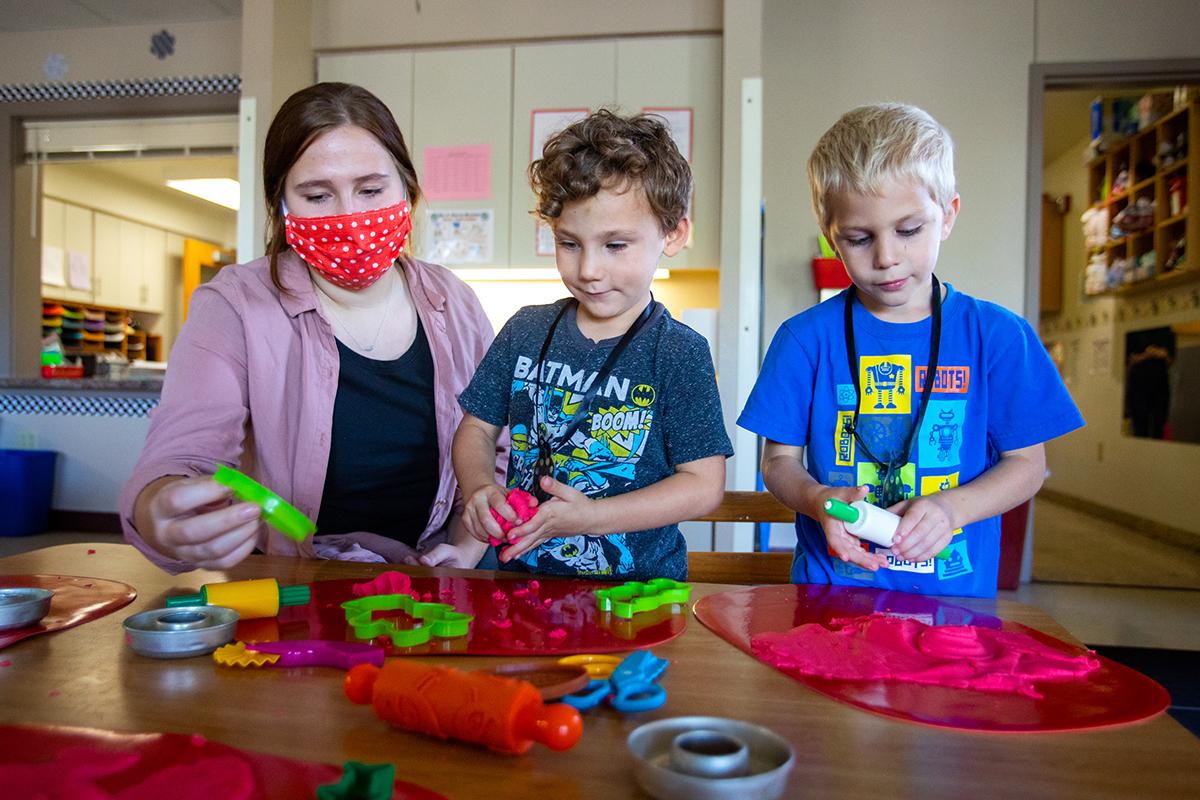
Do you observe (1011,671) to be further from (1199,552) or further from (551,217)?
(1199,552)

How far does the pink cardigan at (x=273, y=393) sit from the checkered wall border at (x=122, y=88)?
3853 mm

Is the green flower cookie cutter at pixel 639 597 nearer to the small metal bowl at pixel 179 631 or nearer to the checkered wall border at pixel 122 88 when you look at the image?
the small metal bowl at pixel 179 631

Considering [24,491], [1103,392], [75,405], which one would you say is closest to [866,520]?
[24,491]

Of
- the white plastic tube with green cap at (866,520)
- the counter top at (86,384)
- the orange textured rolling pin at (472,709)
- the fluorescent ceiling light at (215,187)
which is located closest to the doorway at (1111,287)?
the white plastic tube with green cap at (866,520)

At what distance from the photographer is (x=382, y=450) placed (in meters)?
1.52

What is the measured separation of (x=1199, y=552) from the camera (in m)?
4.80

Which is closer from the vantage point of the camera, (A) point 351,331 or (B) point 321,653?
(B) point 321,653

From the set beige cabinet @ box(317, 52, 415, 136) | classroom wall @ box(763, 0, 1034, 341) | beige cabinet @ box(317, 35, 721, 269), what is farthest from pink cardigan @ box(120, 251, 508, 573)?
classroom wall @ box(763, 0, 1034, 341)

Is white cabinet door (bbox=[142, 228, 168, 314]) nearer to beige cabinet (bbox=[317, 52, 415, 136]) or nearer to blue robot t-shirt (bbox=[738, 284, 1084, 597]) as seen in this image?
beige cabinet (bbox=[317, 52, 415, 136])

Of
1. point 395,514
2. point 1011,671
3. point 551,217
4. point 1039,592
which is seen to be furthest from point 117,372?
point 1011,671

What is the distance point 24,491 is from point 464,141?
299 centimetres

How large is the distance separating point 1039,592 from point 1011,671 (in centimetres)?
349

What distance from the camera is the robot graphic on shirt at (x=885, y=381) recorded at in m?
1.29

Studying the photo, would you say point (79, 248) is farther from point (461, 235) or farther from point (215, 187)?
point (461, 235)
